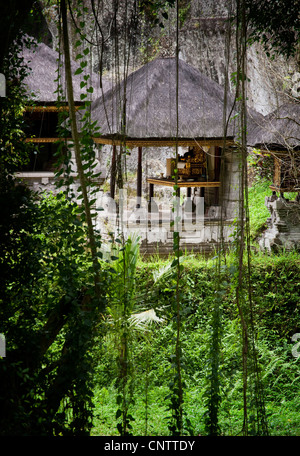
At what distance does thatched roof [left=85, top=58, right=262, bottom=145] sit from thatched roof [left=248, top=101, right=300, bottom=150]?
41 cm

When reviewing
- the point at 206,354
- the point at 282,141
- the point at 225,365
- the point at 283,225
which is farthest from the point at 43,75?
the point at 225,365

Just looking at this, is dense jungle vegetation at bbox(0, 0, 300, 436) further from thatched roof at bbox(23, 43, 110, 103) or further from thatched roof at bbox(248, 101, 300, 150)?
thatched roof at bbox(23, 43, 110, 103)

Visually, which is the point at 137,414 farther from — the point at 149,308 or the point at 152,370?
the point at 149,308

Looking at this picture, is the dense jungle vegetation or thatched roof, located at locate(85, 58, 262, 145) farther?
thatched roof, located at locate(85, 58, 262, 145)

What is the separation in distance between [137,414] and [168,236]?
3615 millimetres

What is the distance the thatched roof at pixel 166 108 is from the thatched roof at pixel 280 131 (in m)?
0.41

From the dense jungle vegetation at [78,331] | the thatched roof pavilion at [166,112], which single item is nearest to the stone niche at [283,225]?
the thatched roof pavilion at [166,112]

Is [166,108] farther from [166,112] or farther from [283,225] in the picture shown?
[283,225]

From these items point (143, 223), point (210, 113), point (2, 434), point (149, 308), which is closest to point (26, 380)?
point (2, 434)

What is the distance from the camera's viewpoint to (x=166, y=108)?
23.3 feet

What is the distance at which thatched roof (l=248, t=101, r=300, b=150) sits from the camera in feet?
21.7

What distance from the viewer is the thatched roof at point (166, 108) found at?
22.7ft

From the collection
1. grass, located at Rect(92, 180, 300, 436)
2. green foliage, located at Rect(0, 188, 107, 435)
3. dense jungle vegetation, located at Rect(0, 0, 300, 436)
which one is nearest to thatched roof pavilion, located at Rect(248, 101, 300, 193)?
grass, located at Rect(92, 180, 300, 436)

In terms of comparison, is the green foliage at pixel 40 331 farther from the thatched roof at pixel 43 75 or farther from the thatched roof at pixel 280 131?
the thatched roof at pixel 43 75
